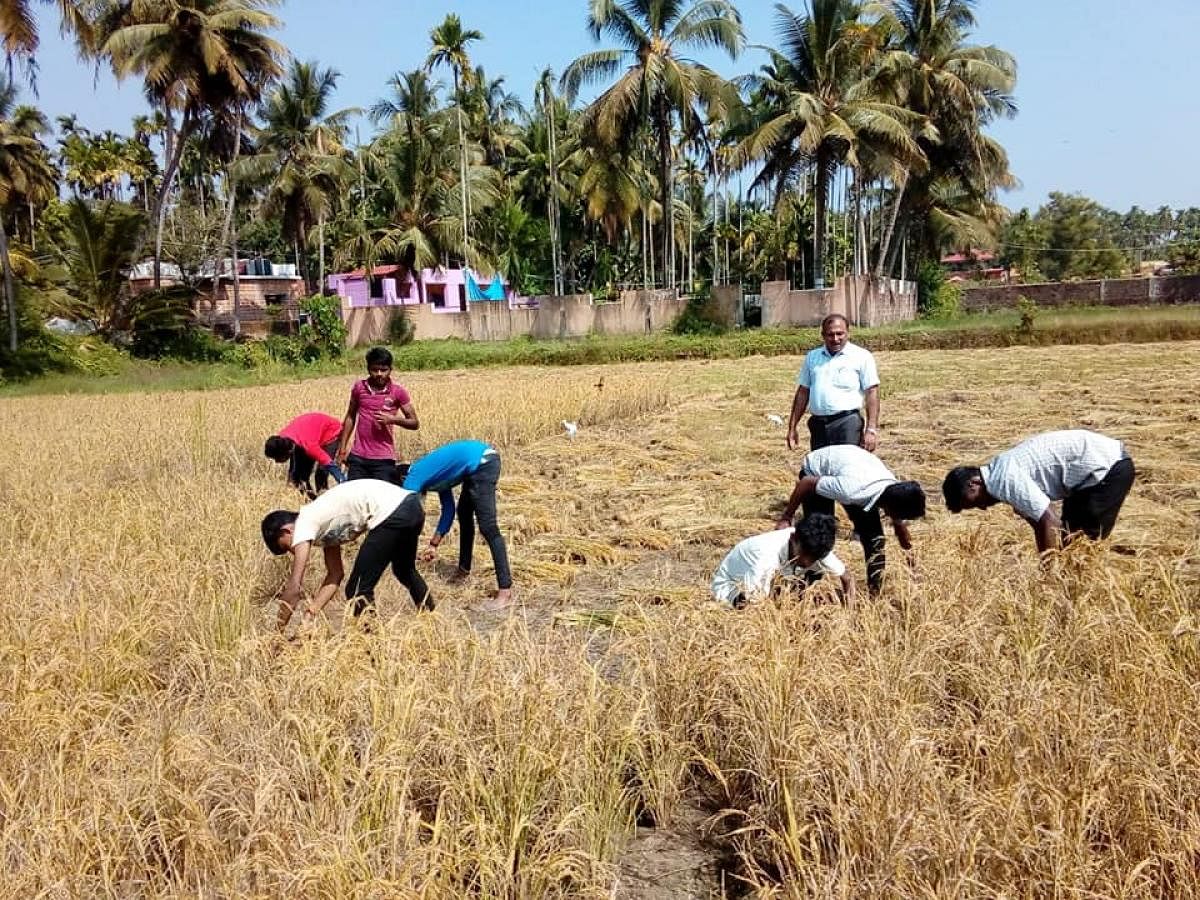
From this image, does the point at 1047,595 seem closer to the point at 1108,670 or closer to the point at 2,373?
the point at 1108,670

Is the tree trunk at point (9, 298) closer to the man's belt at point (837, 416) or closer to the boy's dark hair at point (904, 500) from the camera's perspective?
the man's belt at point (837, 416)

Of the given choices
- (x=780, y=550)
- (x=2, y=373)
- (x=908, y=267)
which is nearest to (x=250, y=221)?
(x=2, y=373)

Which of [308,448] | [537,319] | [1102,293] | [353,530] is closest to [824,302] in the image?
[537,319]

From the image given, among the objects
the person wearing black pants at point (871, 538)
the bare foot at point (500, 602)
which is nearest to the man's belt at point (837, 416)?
the person wearing black pants at point (871, 538)

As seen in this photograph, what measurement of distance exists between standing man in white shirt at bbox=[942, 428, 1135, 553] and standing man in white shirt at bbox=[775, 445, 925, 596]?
191mm

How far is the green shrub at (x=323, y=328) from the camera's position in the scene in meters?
24.3

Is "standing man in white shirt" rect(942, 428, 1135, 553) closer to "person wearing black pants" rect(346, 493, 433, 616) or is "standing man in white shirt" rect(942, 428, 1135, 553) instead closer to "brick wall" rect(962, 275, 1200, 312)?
"person wearing black pants" rect(346, 493, 433, 616)

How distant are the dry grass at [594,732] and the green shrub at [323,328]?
796 inches

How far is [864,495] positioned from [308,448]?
3.84 m

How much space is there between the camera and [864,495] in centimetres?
414

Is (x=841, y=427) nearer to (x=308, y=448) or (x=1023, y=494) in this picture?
(x=1023, y=494)

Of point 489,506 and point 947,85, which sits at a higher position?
point 947,85

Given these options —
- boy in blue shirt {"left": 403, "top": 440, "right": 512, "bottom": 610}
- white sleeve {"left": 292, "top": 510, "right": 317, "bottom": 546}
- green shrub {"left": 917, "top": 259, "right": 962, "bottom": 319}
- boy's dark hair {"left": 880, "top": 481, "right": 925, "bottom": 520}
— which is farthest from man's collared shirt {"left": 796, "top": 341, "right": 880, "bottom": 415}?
green shrub {"left": 917, "top": 259, "right": 962, "bottom": 319}

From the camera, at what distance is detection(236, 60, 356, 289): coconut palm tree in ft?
96.1
